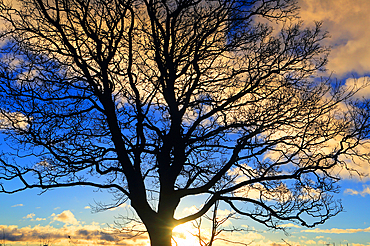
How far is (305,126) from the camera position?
8945 mm

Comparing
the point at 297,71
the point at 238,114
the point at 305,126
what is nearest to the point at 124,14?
the point at 238,114

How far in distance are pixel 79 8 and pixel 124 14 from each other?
1457 millimetres

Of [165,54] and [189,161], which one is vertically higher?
[165,54]

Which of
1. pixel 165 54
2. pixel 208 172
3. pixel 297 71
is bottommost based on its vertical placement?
pixel 208 172

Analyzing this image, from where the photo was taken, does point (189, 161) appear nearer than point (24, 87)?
No

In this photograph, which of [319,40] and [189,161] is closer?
[319,40]

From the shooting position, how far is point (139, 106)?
30.7ft

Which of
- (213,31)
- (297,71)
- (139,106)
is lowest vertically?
(139,106)

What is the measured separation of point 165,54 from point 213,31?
63.0 inches

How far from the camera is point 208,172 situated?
995 centimetres

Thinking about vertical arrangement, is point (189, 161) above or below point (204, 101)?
below

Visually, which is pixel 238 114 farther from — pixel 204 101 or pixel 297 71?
pixel 297 71

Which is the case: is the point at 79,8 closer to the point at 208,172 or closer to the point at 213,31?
the point at 213,31

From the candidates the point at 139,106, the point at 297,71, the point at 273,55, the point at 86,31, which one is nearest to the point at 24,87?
the point at 86,31
